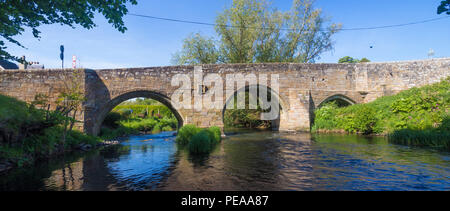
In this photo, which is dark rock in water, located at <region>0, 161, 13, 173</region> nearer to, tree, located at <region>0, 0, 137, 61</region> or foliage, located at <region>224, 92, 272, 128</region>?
tree, located at <region>0, 0, 137, 61</region>

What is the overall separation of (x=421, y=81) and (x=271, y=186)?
Result: 1736cm

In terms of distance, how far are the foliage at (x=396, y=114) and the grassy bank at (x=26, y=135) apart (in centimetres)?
1426

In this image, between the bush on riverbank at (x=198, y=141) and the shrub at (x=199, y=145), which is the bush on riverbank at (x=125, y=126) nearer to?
the bush on riverbank at (x=198, y=141)

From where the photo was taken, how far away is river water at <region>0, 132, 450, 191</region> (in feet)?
15.7

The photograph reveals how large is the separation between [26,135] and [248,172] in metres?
7.26

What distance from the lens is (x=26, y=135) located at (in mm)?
7539

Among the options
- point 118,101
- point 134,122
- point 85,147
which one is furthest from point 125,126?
point 85,147

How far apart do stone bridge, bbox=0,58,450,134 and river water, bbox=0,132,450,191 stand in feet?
20.0

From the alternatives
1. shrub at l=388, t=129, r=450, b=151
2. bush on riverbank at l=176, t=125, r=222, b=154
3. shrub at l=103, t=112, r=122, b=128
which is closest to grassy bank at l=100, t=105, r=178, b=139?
shrub at l=103, t=112, r=122, b=128
